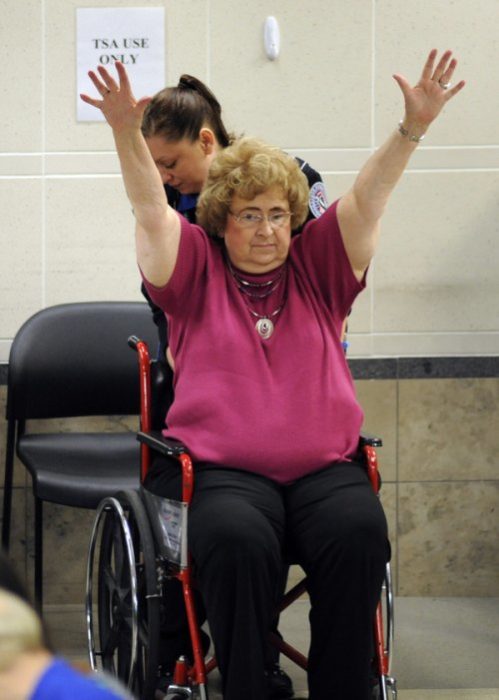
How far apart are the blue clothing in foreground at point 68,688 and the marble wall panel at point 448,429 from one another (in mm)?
3118

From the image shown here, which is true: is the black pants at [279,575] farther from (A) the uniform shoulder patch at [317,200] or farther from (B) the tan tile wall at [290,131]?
(B) the tan tile wall at [290,131]

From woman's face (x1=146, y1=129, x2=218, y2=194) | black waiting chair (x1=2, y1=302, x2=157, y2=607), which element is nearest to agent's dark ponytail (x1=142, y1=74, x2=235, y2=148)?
woman's face (x1=146, y1=129, x2=218, y2=194)

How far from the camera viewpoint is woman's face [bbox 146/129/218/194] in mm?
2463

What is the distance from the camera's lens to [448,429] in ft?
11.6

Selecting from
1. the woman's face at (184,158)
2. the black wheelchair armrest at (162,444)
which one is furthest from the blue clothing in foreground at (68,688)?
the woman's face at (184,158)

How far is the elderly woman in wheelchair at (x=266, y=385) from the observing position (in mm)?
2055

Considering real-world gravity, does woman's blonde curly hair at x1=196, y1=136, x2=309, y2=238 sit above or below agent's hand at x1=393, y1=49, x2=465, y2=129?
below

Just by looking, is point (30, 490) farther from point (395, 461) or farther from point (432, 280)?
point (432, 280)

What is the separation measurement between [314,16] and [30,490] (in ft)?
5.74

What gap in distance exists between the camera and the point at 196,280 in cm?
230

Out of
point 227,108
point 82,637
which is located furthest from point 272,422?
point 227,108

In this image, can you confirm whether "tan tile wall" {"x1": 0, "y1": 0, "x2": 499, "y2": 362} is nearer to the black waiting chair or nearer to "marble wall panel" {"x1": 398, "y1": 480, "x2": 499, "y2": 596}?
the black waiting chair

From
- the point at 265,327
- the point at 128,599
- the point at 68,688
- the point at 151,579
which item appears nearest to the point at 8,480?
the point at 128,599

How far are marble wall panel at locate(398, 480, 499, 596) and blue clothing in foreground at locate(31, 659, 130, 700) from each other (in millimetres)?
3161
